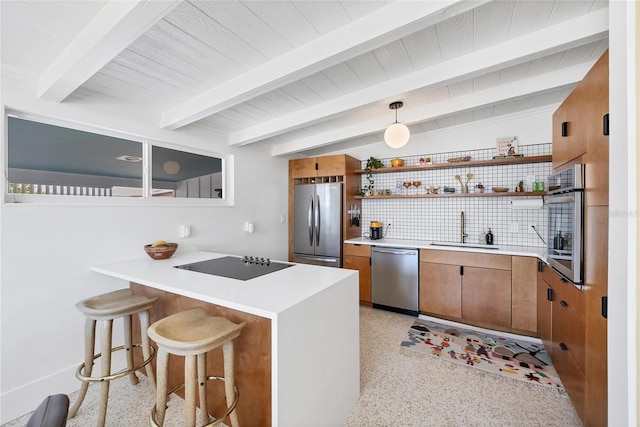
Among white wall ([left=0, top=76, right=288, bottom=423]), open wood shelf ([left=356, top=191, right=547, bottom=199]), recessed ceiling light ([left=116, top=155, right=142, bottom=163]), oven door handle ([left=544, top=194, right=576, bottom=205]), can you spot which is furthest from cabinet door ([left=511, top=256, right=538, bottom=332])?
recessed ceiling light ([left=116, top=155, right=142, bottom=163])

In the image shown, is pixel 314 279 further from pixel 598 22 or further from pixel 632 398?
pixel 598 22

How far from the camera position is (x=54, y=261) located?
187 centimetres

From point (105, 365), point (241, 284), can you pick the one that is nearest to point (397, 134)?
point (241, 284)

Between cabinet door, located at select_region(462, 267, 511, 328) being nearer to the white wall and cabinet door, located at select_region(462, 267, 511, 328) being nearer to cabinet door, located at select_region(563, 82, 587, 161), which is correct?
cabinet door, located at select_region(563, 82, 587, 161)

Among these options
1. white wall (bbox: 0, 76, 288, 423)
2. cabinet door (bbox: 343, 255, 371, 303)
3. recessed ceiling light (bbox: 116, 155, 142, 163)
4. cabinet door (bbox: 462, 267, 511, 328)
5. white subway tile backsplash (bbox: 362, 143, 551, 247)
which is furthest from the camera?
cabinet door (bbox: 343, 255, 371, 303)

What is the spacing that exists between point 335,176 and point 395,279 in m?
1.65

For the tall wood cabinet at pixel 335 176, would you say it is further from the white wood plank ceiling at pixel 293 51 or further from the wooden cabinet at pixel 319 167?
the white wood plank ceiling at pixel 293 51

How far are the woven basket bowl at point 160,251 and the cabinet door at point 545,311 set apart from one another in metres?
3.14

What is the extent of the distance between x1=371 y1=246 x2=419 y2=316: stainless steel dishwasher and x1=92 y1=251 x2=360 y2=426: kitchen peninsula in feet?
5.32

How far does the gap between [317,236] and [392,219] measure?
115 cm

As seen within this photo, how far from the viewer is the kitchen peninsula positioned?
3.88 ft

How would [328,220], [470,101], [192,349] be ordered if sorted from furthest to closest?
1. [328,220]
2. [470,101]
3. [192,349]

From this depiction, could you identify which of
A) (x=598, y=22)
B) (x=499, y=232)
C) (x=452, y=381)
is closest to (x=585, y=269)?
(x=452, y=381)

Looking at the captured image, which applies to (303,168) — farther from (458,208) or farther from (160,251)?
(160,251)
